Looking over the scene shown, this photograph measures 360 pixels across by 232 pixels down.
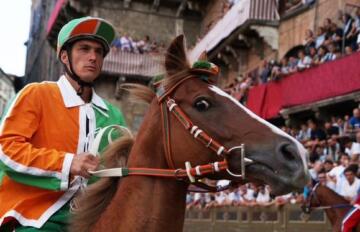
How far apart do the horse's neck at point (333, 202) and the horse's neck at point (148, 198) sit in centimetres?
605

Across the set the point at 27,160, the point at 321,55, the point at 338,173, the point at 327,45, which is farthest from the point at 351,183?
the point at 27,160

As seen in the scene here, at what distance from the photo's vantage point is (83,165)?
277cm

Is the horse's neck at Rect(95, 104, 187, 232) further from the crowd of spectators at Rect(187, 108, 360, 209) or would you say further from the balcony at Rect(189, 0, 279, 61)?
the balcony at Rect(189, 0, 279, 61)

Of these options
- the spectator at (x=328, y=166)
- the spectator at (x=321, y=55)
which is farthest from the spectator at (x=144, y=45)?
the spectator at (x=328, y=166)

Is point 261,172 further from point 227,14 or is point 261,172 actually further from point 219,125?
point 227,14

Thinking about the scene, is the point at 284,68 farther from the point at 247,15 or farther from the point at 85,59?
the point at 85,59

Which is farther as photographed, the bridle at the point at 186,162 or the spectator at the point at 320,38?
the spectator at the point at 320,38

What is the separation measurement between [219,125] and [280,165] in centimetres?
38

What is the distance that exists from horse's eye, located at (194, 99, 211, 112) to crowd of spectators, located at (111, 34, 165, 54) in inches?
997

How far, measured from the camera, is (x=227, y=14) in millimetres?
22094

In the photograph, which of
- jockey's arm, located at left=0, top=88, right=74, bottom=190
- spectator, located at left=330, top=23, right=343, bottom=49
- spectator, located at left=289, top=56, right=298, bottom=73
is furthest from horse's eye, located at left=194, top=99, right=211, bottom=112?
spectator, located at left=289, top=56, right=298, bottom=73

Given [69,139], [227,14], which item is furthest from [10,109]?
[227,14]

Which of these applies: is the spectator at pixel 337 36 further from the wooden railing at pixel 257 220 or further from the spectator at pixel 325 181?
the wooden railing at pixel 257 220

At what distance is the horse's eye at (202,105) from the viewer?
8.80 feet
